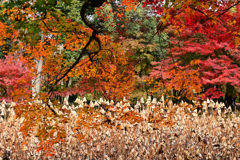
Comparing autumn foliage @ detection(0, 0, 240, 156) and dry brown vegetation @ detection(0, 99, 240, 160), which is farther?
dry brown vegetation @ detection(0, 99, 240, 160)

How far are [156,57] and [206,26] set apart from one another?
28.2 feet

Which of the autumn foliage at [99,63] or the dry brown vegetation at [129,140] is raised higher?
the autumn foliage at [99,63]

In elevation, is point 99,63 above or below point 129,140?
above

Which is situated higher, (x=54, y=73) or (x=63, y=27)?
(x=63, y=27)

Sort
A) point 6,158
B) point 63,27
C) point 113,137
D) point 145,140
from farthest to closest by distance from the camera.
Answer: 1. point 113,137
2. point 145,140
3. point 6,158
4. point 63,27

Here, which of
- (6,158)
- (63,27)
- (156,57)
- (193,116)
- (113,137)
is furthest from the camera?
(156,57)

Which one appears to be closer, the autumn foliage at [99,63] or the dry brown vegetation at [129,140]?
the autumn foliage at [99,63]

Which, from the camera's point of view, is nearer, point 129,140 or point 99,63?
point 129,140

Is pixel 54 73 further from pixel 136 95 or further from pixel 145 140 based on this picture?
pixel 136 95

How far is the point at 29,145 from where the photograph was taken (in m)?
3.94

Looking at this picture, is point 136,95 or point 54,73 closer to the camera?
point 54,73

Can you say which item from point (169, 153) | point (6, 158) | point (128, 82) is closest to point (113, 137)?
point (169, 153)

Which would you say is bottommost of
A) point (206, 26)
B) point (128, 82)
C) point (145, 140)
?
point (145, 140)

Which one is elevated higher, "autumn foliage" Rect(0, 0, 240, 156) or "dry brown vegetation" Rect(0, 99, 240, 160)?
"autumn foliage" Rect(0, 0, 240, 156)
